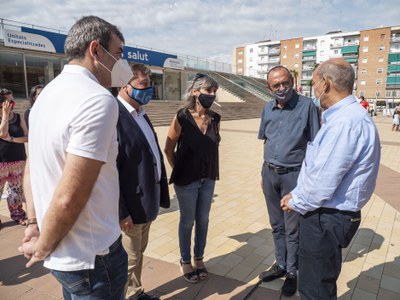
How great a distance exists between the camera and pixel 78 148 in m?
1.09

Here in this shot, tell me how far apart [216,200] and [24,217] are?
9.83 feet

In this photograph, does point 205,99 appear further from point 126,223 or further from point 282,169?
point 126,223

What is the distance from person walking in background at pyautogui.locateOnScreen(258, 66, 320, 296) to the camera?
2.70 meters

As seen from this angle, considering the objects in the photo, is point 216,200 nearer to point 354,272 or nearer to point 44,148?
point 354,272

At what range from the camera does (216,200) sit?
514 centimetres

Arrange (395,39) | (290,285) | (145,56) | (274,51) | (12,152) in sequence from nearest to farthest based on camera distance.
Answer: (290,285) → (12,152) → (145,56) → (395,39) → (274,51)

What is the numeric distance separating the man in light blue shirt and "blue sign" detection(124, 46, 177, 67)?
69.8ft

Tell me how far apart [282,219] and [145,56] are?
23245mm

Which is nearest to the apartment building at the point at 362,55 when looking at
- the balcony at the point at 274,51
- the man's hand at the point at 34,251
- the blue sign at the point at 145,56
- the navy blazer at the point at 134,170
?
the balcony at the point at 274,51

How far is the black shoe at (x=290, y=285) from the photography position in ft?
8.56

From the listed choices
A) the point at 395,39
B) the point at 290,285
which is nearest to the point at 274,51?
the point at 395,39

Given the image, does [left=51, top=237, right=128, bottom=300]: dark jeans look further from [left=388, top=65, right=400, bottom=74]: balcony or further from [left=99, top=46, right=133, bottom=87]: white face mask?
[left=388, top=65, right=400, bottom=74]: balcony

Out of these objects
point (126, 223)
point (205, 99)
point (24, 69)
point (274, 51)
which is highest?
point (274, 51)

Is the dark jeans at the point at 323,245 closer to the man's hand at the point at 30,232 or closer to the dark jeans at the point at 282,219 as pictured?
the dark jeans at the point at 282,219
